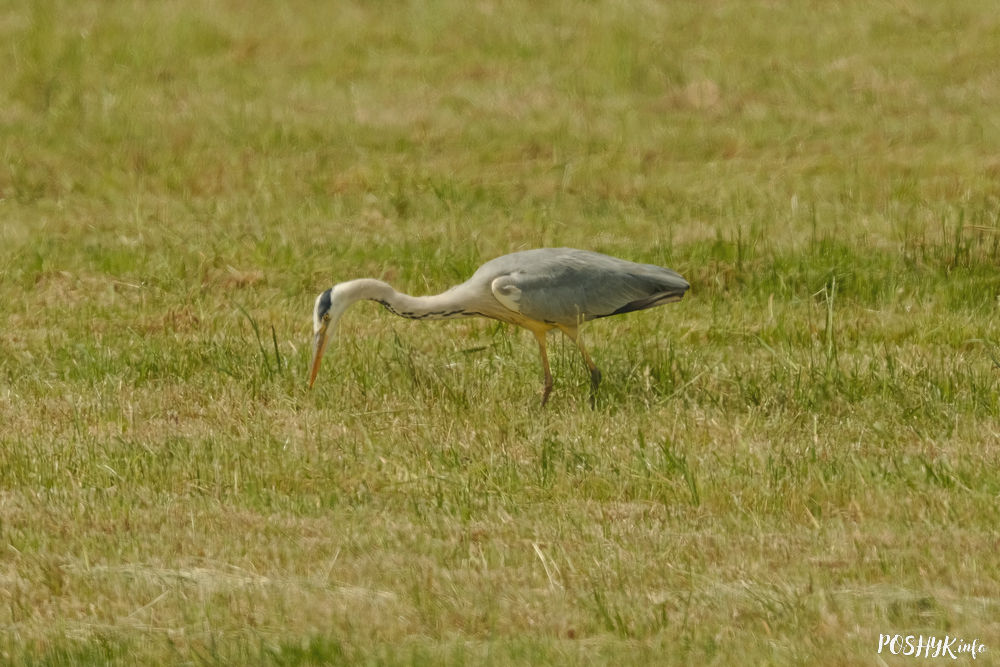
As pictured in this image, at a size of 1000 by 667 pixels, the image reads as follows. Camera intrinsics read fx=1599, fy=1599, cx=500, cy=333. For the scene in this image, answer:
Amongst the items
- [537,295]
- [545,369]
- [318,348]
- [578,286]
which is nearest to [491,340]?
[545,369]

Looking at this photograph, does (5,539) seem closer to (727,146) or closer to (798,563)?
(798,563)

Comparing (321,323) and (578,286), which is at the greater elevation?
(578,286)

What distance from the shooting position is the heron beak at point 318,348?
7.81 meters

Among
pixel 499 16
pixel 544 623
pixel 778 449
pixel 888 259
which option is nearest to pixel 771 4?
pixel 499 16

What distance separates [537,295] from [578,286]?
0.27 meters

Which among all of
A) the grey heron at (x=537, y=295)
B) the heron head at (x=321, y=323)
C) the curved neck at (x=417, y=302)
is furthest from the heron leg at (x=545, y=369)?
the heron head at (x=321, y=323)

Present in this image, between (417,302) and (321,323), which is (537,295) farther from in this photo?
(321,323)

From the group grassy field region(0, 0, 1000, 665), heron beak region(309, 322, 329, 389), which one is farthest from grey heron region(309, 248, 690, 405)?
grassy field region(0, 0, 1000, 665)

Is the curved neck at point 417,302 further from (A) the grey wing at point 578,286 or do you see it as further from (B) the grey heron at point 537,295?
(A) the grey wing at point 578,286

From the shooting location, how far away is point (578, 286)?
26.4 ft

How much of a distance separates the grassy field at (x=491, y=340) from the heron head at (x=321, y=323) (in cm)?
22

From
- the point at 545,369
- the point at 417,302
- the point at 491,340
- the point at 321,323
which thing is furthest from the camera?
the point at 491,340

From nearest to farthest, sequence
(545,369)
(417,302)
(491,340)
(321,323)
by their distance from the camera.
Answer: (321,323)
(417,302)
(545,369)
(491,340)

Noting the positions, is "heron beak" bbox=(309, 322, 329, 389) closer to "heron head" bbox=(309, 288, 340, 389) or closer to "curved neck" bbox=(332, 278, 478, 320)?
"heron head" bbox=(309, 288, 340, 389)
